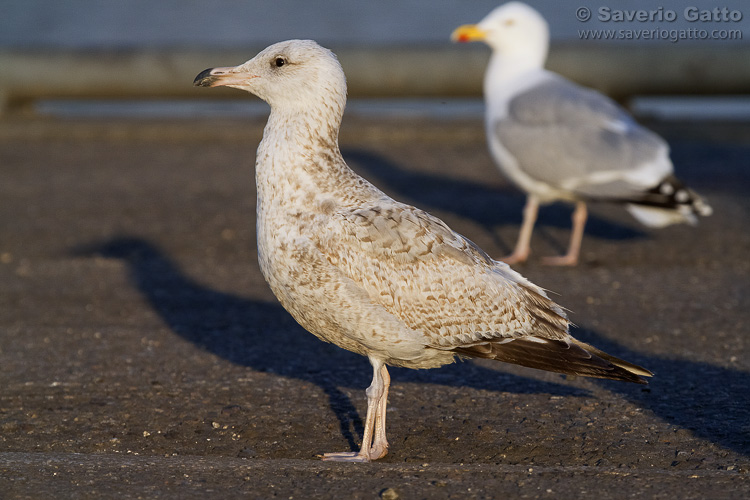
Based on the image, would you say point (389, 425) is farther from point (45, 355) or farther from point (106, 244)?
point (106, 244)

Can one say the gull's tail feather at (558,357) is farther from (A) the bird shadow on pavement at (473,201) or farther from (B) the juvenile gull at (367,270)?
(A) the bird shadow on pavement at (473,201)

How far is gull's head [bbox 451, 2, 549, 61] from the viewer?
914cm

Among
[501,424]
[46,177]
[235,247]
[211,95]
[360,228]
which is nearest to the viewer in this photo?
[360,228]

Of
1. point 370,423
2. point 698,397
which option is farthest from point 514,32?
point 370,423

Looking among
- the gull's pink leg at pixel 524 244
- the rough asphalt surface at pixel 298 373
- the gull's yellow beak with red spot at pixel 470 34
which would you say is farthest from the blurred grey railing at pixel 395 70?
the gull's pink leg at pixel 524 244

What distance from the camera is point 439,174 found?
11453 millimetres

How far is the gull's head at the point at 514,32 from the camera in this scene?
9.14m

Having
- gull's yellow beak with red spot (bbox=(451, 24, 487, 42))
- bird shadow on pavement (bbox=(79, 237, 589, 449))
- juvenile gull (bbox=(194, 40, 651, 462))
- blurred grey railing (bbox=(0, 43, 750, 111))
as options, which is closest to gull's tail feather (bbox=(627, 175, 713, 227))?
gull's yellow beak with red spot (bbox=(451, 24, 487, 42))

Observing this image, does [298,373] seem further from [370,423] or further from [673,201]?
[673,201]

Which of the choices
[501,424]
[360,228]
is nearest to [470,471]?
[501,424]

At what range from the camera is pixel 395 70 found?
13.2 meters

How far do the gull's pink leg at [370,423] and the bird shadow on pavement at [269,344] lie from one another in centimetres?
29

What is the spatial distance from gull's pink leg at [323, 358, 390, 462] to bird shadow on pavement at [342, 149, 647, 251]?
4.40m

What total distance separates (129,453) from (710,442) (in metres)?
2.65
